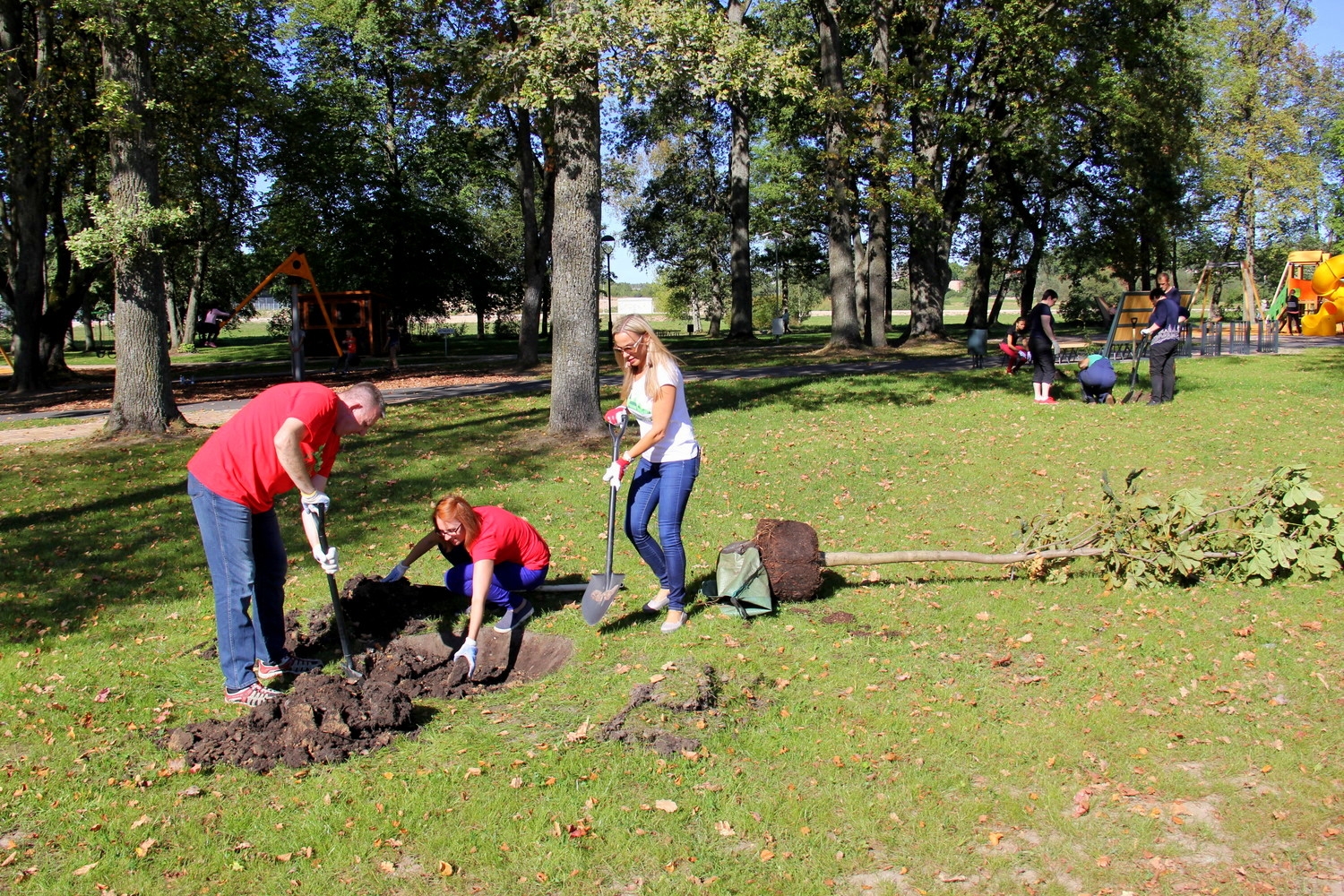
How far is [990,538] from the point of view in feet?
26.6

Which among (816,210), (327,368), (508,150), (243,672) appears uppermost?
(508,150)

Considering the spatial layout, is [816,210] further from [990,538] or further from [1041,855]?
[1041,855]

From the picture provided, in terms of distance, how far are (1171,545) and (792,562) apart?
2.67 metres

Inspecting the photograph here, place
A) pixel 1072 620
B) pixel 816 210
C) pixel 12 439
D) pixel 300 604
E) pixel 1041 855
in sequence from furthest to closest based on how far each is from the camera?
pixel 816 210
pixel 12 439
pixel 300 604
pixel 1072 620
pixel 1041 855

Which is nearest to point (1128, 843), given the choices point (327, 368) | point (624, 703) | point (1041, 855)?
point (1041, 855)

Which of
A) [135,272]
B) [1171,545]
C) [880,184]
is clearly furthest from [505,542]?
[880,184]

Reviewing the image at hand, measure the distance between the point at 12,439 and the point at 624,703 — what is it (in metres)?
12.3

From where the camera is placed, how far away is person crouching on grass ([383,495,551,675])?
537 cm

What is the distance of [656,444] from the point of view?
5.74m

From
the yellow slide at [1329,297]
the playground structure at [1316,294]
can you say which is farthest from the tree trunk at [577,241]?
the yellow slide at [1329,297]

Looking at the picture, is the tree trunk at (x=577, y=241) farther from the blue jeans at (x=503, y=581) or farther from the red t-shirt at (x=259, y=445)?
the red t-shirt at (x=259, y=445)

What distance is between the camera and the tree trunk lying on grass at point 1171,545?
6.61 meters

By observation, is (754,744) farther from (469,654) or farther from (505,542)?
Answer: (505,542)

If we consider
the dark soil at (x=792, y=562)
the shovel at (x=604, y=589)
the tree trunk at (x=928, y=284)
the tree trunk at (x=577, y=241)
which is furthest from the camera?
the tree trunk at (x=928, y=284)
